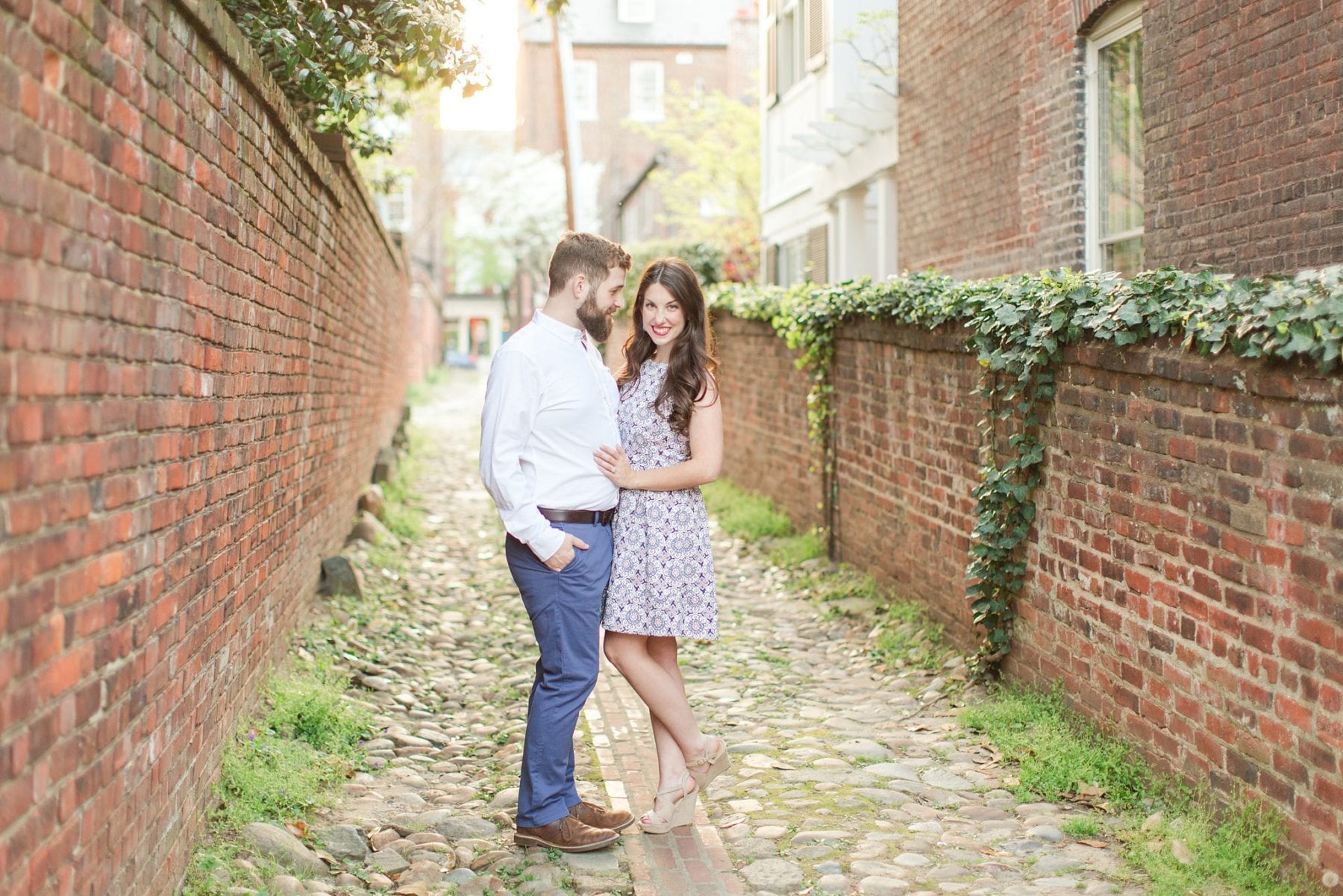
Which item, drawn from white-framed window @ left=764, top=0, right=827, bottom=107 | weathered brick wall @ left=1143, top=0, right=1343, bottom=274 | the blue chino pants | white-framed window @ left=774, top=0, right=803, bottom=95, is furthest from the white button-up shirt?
white-framed window @ left=774, top=0, right=803, bottom=95

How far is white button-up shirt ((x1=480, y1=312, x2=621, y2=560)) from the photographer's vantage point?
4.32m

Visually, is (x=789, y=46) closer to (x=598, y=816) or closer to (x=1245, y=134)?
(x=1245, y=134)

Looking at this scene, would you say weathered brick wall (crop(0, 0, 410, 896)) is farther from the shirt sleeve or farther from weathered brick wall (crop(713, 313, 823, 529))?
weathered brick wall (crop(713, 313, 823, 529))

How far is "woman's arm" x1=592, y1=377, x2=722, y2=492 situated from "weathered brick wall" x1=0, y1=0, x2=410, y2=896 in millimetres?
1407

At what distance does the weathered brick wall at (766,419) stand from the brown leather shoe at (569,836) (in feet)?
18.2

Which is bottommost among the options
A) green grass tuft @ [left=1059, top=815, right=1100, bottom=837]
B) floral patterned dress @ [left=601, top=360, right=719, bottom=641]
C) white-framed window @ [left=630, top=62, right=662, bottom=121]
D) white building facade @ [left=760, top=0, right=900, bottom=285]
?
green grass tuft @ [left=1059, top=815, right=1100, bottom=837]

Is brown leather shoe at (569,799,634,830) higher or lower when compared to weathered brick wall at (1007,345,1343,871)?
lower

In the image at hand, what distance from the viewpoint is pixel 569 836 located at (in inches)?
177

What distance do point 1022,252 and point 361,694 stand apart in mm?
6196

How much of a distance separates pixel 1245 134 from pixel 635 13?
157ft

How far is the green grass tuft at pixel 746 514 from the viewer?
37.8 ft

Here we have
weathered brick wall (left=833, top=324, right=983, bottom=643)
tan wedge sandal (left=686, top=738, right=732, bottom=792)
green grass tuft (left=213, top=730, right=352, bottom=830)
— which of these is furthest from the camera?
weathered brick wall (left=833, top=324, right=983, bottom=643)

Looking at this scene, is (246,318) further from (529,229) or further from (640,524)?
(529,229)

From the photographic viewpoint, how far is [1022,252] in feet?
33.3
